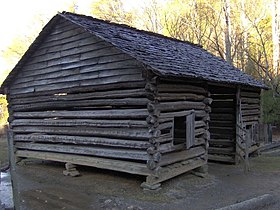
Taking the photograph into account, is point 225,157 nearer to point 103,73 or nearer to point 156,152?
point 156,152

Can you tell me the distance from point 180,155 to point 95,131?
2.54 metres

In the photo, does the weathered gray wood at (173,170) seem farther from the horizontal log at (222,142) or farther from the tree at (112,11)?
the tree at (112,11)

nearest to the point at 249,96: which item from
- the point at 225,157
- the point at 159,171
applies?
the point at 225,157

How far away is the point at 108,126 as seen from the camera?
9203 mm

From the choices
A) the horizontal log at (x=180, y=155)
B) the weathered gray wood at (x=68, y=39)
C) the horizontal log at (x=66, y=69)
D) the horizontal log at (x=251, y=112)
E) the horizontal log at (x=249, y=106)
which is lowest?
the horizontal log at (x=180, y=155)

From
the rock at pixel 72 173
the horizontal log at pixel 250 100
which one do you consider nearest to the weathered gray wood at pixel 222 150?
the horizontal log at pixel 250 100

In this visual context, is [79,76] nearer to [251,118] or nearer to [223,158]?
[223,158]

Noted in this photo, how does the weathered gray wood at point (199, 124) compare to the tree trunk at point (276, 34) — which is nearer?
the weathered gray wood at point (199, 124)

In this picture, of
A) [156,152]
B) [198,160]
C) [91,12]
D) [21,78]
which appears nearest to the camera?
[156,152]

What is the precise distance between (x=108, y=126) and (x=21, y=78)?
4798mm

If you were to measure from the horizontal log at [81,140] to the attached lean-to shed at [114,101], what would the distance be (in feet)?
0.10

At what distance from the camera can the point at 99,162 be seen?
939cm

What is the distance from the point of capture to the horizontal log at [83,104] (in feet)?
28.1

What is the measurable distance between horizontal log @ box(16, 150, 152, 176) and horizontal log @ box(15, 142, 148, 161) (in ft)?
0.45
